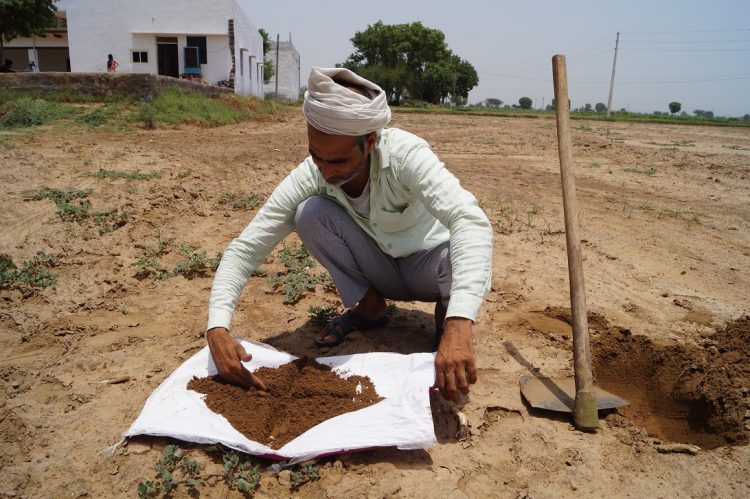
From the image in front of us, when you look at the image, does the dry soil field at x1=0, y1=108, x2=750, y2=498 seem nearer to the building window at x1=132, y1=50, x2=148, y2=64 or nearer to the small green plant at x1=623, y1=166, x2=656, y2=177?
the small green plant at x1=623, y1=166, x2=656, y2=177

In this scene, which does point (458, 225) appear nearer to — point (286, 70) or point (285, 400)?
point (285, 400)

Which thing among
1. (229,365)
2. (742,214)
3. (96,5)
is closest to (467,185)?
(742,214)

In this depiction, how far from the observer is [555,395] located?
2.14 metres

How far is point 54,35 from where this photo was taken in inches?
953

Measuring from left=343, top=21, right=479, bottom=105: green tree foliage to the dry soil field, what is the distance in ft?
129

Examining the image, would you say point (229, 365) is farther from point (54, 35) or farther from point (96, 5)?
point (54, 35)

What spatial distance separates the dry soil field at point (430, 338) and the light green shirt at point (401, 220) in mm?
573

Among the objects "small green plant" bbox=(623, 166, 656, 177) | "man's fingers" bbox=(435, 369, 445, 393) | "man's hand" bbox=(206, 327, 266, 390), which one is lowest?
"man's hand" bbox=(206, 327, 266, 390)

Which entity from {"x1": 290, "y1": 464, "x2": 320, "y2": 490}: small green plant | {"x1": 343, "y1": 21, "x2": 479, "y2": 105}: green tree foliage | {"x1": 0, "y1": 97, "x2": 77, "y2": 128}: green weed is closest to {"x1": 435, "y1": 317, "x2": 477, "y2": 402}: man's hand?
{"x1": 290, "y1": 464, "x2": 320, "y2": 490}: small green plant

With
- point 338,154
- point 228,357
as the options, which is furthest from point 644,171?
point 228,357

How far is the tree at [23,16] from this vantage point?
15.0m

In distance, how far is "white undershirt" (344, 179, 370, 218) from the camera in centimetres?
220

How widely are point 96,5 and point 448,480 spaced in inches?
895

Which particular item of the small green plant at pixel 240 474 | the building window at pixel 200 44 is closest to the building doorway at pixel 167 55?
the building window at pixel 200 44
